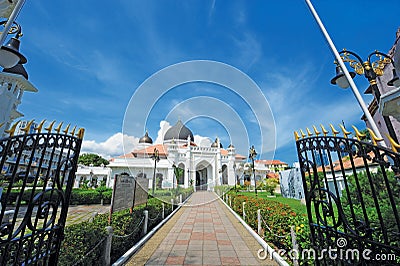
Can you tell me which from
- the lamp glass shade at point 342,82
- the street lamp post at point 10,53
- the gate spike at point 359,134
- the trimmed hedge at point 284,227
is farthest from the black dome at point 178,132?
the gate spike at point 359,134

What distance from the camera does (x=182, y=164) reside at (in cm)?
3130

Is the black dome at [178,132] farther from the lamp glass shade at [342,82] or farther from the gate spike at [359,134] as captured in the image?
the gate spike at [359,134]

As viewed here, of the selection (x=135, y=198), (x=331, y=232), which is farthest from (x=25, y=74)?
(x=331, y=232)

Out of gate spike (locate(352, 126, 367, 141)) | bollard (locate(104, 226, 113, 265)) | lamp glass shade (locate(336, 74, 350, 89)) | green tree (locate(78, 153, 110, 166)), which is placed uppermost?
green tree (locate(78, 153, 110, 166))

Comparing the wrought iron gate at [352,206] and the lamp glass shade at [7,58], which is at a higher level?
the lamp glass shade at [7,58]

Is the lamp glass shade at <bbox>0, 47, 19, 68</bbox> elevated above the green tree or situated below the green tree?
below

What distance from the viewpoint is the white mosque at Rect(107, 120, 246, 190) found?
27.7 m

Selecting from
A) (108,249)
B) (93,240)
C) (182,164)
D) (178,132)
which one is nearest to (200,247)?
(108,249)

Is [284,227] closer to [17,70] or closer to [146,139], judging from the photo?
[17,70]

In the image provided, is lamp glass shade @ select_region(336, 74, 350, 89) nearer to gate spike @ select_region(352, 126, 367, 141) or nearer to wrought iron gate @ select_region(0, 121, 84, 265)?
gate spike @ select_region(352, 126, 367, 141)

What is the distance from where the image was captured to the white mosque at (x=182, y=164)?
2766 cm

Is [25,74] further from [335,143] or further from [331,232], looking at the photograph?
[331,232]

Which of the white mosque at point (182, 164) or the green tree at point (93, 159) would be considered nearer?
the white mosque at point (182, 164)

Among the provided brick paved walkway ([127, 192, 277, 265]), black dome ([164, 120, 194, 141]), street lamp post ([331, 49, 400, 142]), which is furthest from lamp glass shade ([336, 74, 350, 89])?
black dome ([164, 120, 194, 141])
